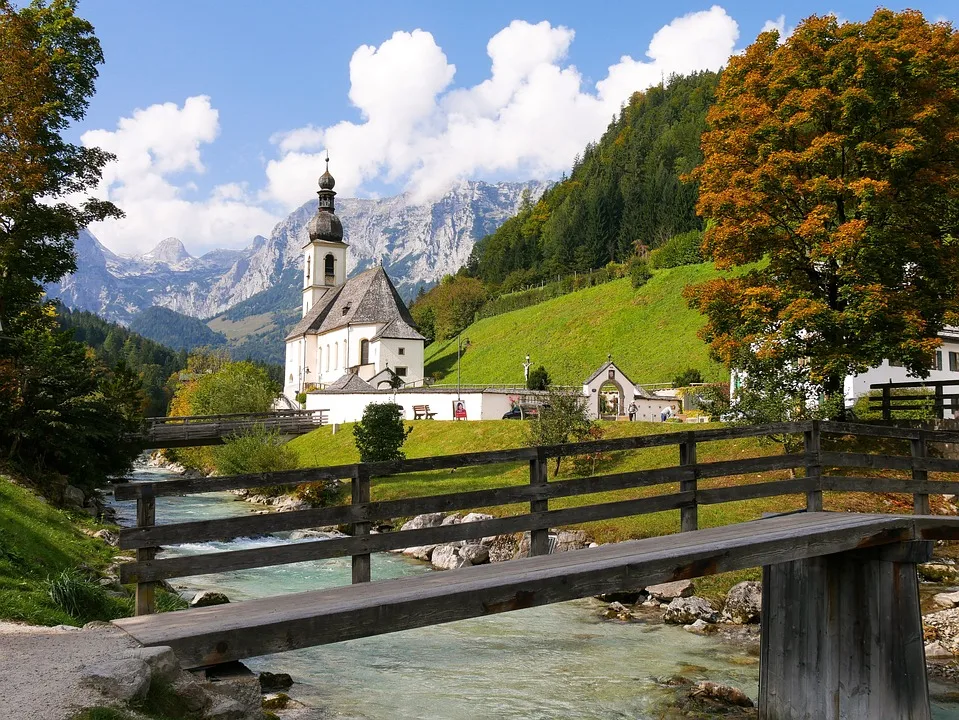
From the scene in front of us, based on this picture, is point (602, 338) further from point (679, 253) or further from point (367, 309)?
point (367, 309)

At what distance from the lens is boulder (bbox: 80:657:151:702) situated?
4.61 meters

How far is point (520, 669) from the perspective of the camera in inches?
463

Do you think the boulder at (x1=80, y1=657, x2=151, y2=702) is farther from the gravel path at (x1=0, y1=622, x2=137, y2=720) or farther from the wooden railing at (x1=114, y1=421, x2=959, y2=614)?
the wooden railing at (x1=114, y1=421, x2=959, y2=614)

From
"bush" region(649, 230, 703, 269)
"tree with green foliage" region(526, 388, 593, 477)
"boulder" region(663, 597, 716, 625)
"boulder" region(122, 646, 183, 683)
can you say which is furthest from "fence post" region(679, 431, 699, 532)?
"bush" region(649, 230, 703, 269)

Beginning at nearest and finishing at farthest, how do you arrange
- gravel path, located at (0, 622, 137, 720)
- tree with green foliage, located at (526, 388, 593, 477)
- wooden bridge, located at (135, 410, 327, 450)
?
gravel path, located at (0, 622, 137, 720) → tree with green foliage, located at (526, 388, 593, 477) → wooden bridge, located at (135, 410, 327, 450)

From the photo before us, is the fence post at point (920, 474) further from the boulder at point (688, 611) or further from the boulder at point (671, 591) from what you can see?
the boulder at point (671, 591)

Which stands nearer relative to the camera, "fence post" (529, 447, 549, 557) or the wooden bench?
"fence post" (529, 447, 549, 557)

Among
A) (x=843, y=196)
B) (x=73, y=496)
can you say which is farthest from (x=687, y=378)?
(x=73, y=496)

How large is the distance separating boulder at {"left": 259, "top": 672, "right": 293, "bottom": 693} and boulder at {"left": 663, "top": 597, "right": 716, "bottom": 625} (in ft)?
23.0

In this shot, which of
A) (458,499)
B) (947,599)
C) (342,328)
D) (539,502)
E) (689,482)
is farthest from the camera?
(342,328)

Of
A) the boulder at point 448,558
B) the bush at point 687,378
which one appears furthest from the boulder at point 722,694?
the bush at point 687,378

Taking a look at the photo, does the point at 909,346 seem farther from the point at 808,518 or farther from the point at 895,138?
the point at 808,518

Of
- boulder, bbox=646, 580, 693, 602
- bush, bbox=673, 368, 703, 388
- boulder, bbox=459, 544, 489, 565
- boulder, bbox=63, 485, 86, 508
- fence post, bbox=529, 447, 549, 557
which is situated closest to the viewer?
fence post, bbox=529, 447, 549, 557

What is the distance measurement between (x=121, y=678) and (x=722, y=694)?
7784mm
